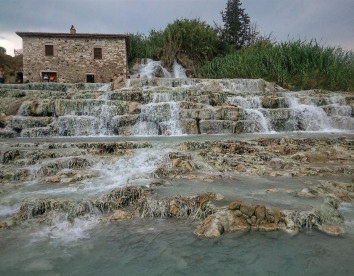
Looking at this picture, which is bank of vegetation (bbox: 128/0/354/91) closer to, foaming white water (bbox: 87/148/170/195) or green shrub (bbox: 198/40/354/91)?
green shrub (bbox: 198/40/354/91)

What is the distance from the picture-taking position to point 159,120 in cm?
988

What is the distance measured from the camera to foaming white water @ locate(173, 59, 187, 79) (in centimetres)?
2175

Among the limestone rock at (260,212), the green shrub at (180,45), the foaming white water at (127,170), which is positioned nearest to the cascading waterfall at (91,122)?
the foaming white water at (127,170)

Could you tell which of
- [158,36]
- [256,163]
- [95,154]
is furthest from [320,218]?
[158,36]

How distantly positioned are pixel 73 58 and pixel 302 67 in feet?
46.9

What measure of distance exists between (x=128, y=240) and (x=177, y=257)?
1.77ft

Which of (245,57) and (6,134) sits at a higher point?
(245,57)

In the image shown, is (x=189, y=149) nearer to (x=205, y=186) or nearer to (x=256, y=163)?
(x=256, y=163)

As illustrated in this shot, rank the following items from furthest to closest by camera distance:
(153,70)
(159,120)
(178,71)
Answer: (178,71) < (153,70) < (159,120)

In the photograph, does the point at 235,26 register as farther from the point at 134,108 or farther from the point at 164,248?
the point at 164,248

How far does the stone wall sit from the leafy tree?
12.8 metres

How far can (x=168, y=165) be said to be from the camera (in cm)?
523

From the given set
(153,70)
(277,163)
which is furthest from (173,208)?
(153,70)

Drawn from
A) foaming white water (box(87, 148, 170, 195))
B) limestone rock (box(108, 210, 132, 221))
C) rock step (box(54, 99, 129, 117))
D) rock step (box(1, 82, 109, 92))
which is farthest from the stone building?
limestone rock (box(108, 210, 132, 221))
